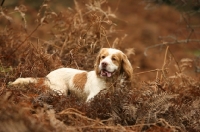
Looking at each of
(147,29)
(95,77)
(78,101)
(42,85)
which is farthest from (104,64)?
(147,29)

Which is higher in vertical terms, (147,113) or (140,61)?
(147,113)

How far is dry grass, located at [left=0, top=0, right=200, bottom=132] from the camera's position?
385cm

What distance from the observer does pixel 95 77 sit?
5.76m

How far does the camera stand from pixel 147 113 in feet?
15.3

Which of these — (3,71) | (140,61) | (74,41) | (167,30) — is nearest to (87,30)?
(74,41)

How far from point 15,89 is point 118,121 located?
1.35 metres

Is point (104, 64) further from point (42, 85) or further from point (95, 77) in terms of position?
point (42, 85)

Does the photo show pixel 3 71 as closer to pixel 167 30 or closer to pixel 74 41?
pixel 74 41

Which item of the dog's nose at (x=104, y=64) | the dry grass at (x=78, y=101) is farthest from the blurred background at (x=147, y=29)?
the dog's nose at (x=104, y=64)

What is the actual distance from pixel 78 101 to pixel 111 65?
0.71 meters

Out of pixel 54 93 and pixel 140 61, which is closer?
pixel 54 93

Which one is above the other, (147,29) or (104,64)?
(104,64)

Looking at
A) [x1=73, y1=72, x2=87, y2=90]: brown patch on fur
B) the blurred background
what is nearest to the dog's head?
[x1=73, y1=72, x2=87, y2=90]: brown patch on fur

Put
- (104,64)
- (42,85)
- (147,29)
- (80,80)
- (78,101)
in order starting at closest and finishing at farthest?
(104,64)
(42,85)
(78,101)
(80,80)
(147,29)
